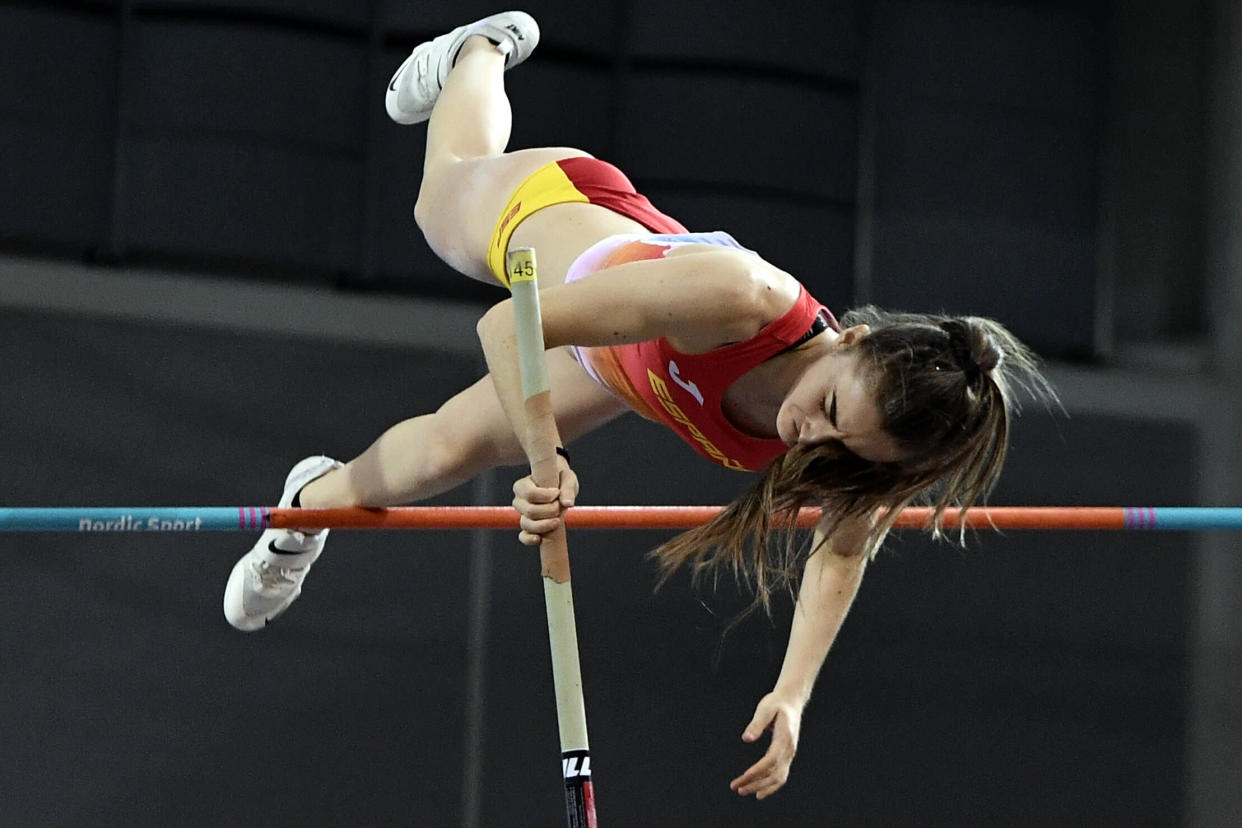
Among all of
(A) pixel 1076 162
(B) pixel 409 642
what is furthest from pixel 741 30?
(B) pixel 409 642

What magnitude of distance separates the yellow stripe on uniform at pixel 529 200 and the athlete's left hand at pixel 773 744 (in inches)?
27.3

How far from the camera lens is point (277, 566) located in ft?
8.05

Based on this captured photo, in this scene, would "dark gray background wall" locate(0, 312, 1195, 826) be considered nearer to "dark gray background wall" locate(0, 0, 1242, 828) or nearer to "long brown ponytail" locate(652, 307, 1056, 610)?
"dark gray background wall" locate(0, 0, 1242, 828)

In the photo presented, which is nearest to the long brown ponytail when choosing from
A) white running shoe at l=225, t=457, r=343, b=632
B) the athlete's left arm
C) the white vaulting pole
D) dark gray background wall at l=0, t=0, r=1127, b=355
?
the athlete's left arm

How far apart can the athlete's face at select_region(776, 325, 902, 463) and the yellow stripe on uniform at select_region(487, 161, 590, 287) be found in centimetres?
52

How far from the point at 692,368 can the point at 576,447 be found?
1783 millimetres

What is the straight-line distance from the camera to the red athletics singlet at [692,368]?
1.79 metres

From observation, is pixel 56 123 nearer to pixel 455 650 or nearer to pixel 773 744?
pixel 455 650

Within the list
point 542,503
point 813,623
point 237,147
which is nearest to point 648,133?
point 237,147

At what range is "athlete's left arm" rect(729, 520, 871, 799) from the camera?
1.89 m

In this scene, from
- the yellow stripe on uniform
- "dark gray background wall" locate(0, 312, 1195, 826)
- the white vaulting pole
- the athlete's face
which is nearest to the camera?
the white vaulting pole

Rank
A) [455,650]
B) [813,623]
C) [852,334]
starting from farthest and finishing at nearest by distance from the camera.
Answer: [455,650] → [813,623] → [852,334]

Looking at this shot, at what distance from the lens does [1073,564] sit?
3.82m

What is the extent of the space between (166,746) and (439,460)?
4.90 ft
